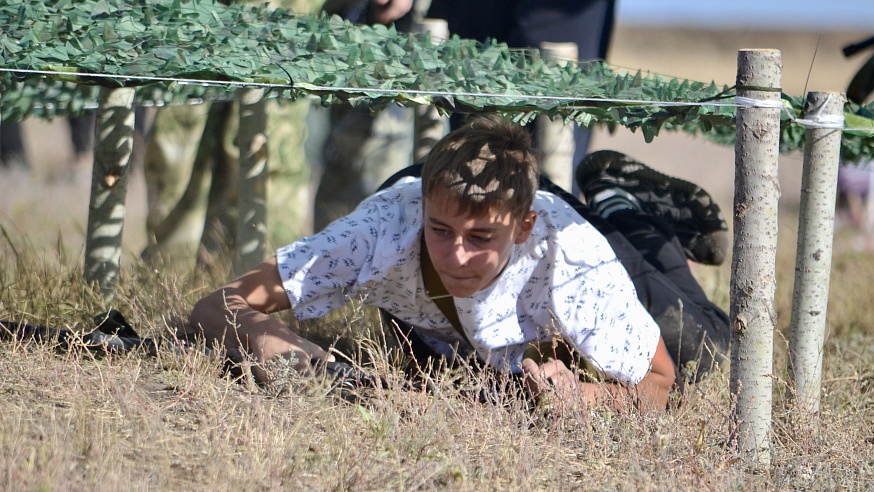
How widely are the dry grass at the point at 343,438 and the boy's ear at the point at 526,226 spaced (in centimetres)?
46

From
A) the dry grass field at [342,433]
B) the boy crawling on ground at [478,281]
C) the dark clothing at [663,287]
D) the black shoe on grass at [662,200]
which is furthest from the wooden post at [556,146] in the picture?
the dry grass field at [342,433]

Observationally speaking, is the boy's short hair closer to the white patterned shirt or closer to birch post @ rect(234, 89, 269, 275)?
the white patterned shirt

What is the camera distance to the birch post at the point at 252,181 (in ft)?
12.3

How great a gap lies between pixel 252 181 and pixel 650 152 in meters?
13.0

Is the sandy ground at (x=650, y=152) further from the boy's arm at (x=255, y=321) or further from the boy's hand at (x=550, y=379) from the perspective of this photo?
the boy's arm at (x=255, y=321)

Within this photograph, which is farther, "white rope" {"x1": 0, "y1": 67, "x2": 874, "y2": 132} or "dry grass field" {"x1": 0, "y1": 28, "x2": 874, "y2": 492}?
"white rope" {"x1": 0, "y1": 67, "x2": 874, "y2": 132}

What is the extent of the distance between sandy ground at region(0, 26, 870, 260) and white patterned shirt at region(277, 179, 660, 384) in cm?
78

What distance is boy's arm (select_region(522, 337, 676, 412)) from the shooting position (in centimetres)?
260

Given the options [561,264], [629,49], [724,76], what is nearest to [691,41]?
[629,49]

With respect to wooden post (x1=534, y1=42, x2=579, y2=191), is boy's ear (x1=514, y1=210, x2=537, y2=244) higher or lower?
lower

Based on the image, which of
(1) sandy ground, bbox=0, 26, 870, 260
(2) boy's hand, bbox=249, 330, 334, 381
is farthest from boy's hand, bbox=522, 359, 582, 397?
(1) sandy ground, bbox=0, 26, 870, 260

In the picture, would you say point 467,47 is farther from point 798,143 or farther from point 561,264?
point 798,143

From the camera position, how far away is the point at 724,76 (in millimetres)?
23250

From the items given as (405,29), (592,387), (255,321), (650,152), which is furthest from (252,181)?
(650,152)
